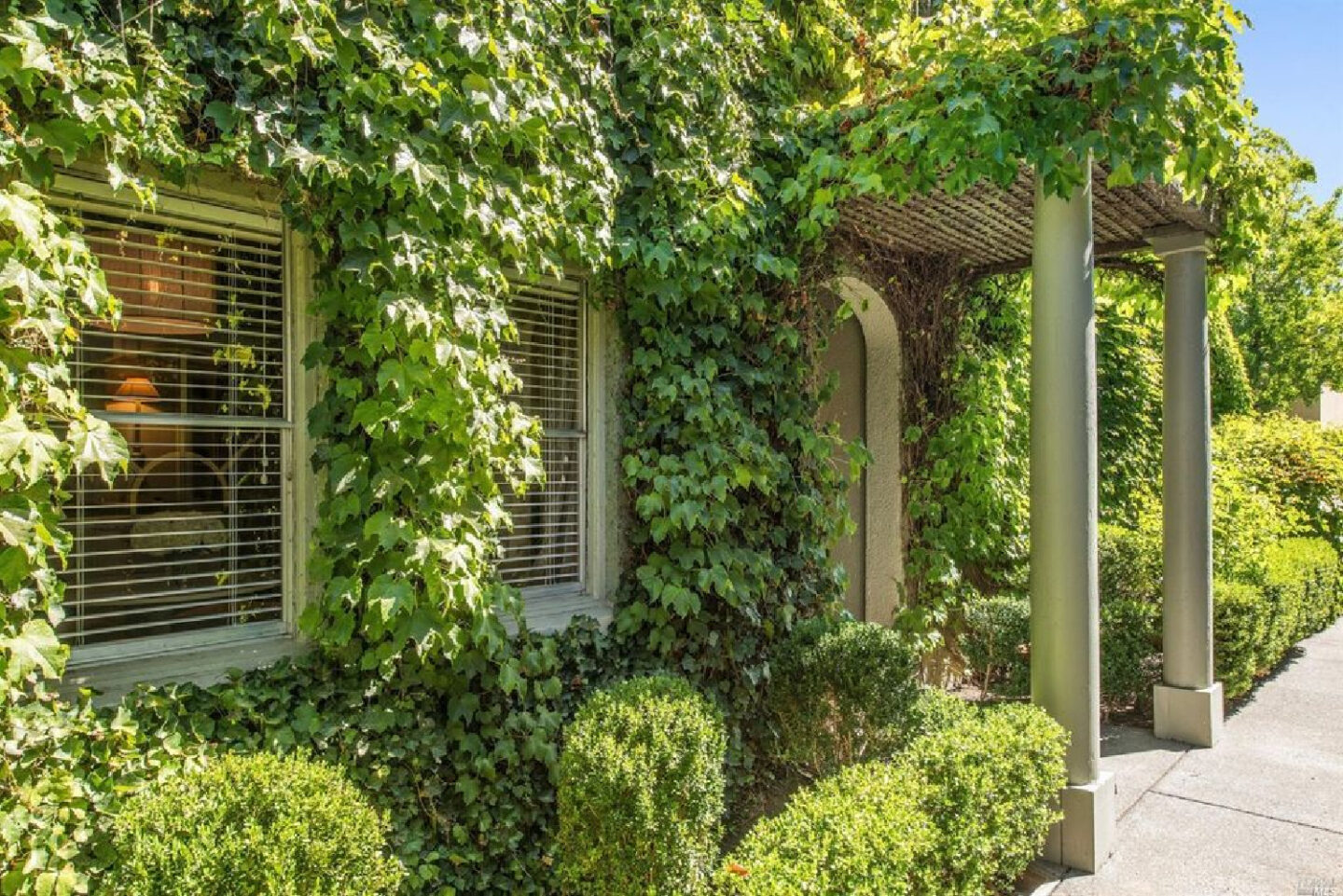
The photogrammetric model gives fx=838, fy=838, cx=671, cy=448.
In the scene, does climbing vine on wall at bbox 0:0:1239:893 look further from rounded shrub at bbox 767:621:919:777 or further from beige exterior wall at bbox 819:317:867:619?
beige exterior wall at bbox 819:317:867:619

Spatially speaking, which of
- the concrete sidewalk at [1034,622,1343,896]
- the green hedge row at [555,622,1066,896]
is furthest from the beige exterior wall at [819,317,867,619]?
the green hedge row at [555,622,1066,896]

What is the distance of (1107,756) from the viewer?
4887mm

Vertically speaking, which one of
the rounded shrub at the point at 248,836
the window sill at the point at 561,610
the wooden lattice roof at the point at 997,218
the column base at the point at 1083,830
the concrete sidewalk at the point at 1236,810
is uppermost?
the wooden lattice roof at the point at 997,218

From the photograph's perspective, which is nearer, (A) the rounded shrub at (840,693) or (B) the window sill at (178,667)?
(B) the window sill at (178,667)

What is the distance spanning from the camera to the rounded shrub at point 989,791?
290cm

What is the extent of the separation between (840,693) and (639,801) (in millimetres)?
1618

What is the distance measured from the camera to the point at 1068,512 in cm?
371

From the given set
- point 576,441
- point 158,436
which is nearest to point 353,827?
point 158,436

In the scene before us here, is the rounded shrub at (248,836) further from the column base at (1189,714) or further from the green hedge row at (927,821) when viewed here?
the column base at (1189,714)

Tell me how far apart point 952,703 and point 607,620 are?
1661 mm

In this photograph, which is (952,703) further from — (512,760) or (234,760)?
(234,760)

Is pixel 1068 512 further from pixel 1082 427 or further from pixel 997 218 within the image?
pixel 997 218

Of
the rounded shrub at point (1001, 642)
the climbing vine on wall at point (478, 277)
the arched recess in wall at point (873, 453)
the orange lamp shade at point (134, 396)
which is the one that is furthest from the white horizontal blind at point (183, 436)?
the rounded shrub at point (1001, 642)

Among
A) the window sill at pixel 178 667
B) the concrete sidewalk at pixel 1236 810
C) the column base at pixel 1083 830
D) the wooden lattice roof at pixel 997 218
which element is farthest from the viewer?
the wooden lattice roof at pixel 997 218
